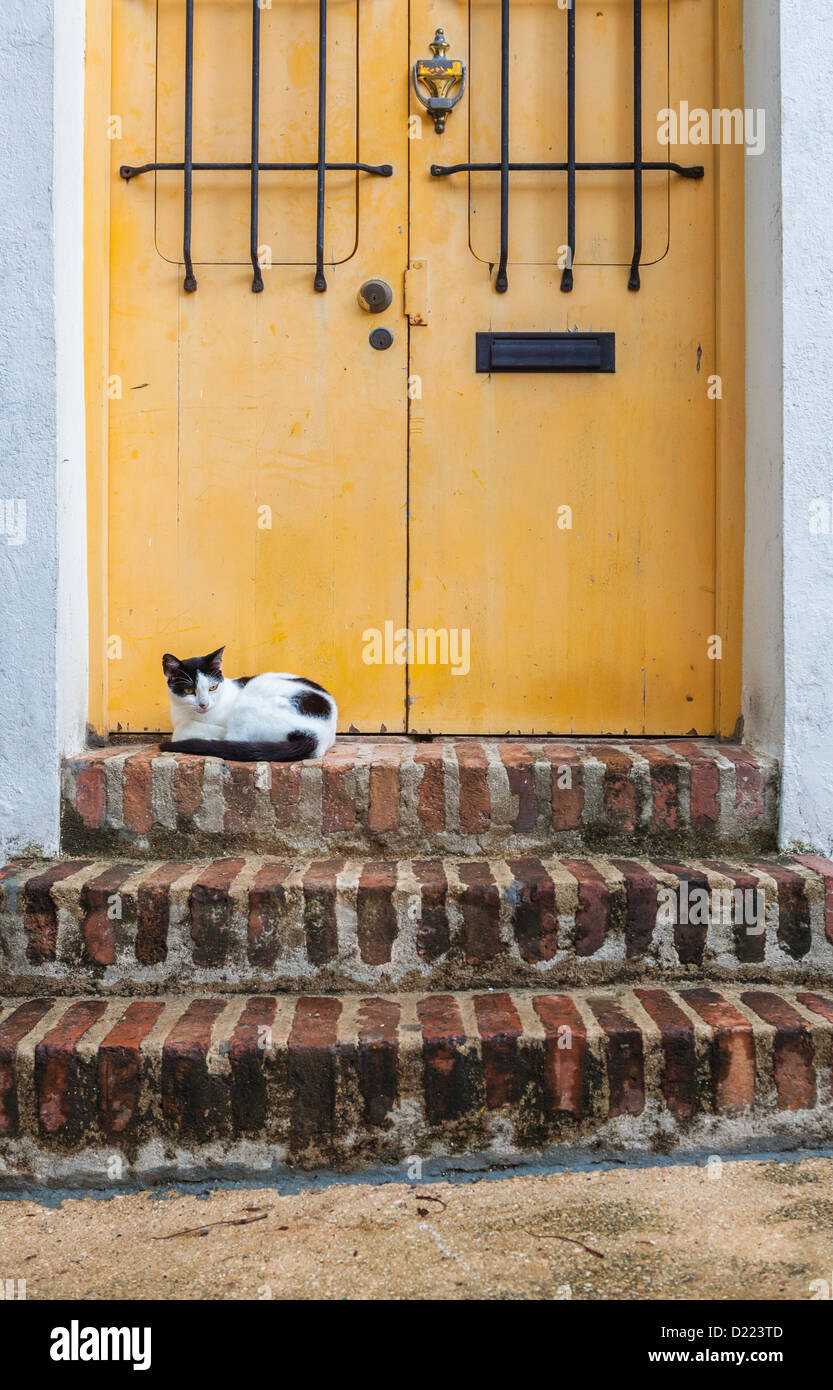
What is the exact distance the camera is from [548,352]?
2.77 meters

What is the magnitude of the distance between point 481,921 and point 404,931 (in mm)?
158

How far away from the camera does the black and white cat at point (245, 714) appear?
96.7 inches

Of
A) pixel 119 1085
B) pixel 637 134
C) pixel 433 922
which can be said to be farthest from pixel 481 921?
pixel 637 134

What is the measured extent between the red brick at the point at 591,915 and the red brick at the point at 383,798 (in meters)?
0.45

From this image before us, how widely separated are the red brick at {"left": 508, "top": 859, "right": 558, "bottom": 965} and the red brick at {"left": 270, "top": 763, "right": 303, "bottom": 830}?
54 centimetres

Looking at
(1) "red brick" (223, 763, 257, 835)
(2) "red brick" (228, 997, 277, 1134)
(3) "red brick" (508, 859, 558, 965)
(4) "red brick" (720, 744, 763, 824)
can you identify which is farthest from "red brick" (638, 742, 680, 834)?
(2) "red brick" (228, 997, 277, 1134)

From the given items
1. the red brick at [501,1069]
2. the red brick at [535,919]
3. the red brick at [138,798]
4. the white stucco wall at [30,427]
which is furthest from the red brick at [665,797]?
the white stucco wall at [30,427]

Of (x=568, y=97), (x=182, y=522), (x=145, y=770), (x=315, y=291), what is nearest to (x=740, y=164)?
(x=568, y=97)

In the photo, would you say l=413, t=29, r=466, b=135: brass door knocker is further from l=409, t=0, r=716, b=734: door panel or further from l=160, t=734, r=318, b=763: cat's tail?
l=160, t=734, r=318, b=763: cat's tail

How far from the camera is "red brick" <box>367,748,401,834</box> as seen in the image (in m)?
2.35

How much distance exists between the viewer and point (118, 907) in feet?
7.02

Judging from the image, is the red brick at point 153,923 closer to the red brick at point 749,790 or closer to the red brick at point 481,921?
the red brick at point 481,921

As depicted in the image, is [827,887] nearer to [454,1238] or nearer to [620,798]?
[620,798]

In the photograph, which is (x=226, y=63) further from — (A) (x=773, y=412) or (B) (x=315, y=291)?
(A) (x=773, y=412)
